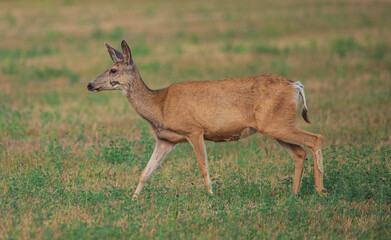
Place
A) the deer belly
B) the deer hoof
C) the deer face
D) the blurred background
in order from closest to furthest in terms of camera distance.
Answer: the deer hoof < the deer belly < the deer face < the blurred background

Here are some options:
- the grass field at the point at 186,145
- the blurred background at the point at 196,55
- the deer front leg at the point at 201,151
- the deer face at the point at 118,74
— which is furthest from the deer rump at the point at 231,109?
the blurred background at the point at 196,55

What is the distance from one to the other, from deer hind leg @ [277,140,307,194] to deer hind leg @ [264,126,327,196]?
302mm

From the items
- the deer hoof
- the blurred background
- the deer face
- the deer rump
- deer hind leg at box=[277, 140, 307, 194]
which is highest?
the deer face

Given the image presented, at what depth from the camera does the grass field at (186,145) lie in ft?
23.7

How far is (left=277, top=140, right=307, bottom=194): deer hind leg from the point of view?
8.55 m

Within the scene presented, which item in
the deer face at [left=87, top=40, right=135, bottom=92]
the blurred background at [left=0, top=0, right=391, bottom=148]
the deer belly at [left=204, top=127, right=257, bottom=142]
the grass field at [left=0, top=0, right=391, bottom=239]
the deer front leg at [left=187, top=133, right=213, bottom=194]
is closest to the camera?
the grass field at [left=0, top=0, right=391, bottom=239]

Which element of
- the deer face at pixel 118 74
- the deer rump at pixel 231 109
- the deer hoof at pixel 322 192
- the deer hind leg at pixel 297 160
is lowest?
the deer hoof at pixel 322 192

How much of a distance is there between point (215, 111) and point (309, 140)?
126 centimetres

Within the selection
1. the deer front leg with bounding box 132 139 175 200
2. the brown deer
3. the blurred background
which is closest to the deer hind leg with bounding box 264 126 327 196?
the brown deer

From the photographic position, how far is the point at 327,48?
22.4 m

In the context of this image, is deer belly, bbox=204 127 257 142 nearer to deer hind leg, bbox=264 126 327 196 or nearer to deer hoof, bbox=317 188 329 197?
deer hind leg, bbox=264 126 327 196

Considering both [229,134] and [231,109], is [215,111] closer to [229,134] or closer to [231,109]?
[231,109]

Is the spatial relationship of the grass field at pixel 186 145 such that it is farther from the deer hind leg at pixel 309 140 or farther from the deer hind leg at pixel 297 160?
the deer hind leg at pixel 309 140

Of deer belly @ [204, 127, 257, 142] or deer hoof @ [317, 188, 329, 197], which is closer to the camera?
deer hoof @ [317, 188, 329, 197]
